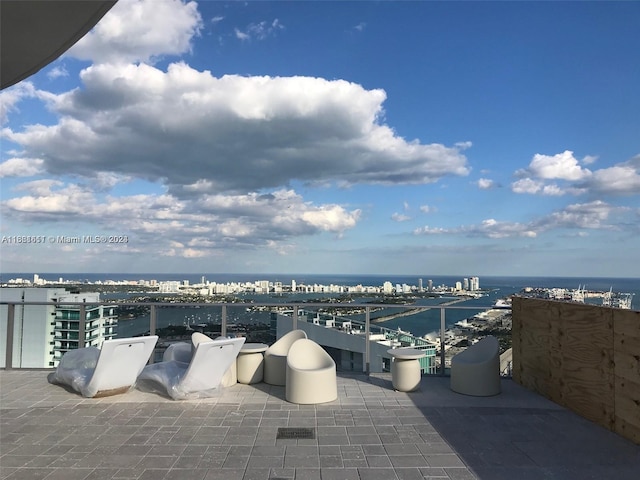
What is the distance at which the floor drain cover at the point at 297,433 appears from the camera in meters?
3.88

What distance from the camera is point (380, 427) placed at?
13.8 ft

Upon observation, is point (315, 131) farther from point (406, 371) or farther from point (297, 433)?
point (297, 433)

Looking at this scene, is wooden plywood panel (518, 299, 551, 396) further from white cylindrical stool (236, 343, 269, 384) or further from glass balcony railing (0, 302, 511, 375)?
white cylindrical stool (236, 343, 269, 384)

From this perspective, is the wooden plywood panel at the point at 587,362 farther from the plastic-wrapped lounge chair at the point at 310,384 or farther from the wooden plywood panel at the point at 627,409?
the plastic-wrapped lounge chair at the point at 310,384

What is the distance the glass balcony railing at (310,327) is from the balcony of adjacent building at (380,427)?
0.70 m

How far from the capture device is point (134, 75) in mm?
7836

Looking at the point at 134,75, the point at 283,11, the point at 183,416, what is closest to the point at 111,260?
the point at 134,75

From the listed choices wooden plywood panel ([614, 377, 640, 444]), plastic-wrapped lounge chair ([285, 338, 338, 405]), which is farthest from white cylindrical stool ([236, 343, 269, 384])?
wooden plywood panel ([614, 377, 640, 444])

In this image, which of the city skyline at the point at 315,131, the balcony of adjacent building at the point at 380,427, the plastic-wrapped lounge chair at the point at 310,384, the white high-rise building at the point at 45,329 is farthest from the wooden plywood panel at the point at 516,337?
the white high-rise building at the point at 45,329

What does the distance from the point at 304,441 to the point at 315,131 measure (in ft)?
23.7

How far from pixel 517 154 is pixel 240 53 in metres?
8.61

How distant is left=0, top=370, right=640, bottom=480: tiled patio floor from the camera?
10.5 ft

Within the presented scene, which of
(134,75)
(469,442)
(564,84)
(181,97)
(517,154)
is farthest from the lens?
(517,154)

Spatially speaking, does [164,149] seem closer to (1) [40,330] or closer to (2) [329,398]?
(1) [40,330]
